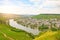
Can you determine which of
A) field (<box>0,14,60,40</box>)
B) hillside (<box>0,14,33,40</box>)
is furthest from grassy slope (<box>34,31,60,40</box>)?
hillside (<box>0,14,33,40</box>)

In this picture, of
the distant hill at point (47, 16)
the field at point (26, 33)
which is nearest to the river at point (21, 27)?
the field at point (26, 33)

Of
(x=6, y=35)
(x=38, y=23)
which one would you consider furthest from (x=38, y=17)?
(x=6, y=35)

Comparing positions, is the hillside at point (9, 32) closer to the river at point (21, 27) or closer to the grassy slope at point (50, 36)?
the river at point (21, 27)

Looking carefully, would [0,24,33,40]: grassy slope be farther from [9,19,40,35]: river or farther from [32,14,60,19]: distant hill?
[32,14,60,19]: distant hill

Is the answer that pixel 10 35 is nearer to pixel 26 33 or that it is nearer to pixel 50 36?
pixel 26 33

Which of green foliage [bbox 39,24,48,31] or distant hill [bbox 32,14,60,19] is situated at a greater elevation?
distant hill [bbox 32,14,60,19]

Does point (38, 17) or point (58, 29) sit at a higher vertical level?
point (38, 17)

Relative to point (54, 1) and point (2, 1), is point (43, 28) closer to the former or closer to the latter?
point (54, 1)

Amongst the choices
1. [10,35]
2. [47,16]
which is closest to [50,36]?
[47,16]
